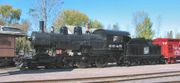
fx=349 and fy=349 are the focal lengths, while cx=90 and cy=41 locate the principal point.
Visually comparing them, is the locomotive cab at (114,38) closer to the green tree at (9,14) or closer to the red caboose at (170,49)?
the red caboose at (170,49)

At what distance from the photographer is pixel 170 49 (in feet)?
120

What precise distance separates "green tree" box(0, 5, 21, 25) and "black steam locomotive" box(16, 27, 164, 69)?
188 ft

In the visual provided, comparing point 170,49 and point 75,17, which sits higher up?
point 75,17

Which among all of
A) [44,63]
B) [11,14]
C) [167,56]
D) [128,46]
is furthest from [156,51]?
[11,14]

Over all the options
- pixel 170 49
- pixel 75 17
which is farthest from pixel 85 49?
pixel 75 17

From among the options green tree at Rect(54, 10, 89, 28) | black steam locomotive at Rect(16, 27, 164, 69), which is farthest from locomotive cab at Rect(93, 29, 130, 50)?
green tree at Rect(54, 10, 89, 28)

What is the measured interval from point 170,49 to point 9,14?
58615 mm

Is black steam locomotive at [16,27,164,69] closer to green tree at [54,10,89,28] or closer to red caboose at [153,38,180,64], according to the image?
red caboose at [153,38,180,64]

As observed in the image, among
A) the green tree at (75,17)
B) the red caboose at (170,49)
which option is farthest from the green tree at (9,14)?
the red caboose at (170,49)

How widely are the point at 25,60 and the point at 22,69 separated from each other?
70 centimetres

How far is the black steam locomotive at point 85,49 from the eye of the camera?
81.8 feet

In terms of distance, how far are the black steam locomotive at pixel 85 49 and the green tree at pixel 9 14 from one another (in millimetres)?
57272

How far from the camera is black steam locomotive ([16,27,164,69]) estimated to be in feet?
81.8

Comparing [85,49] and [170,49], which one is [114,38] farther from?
[170,49]
